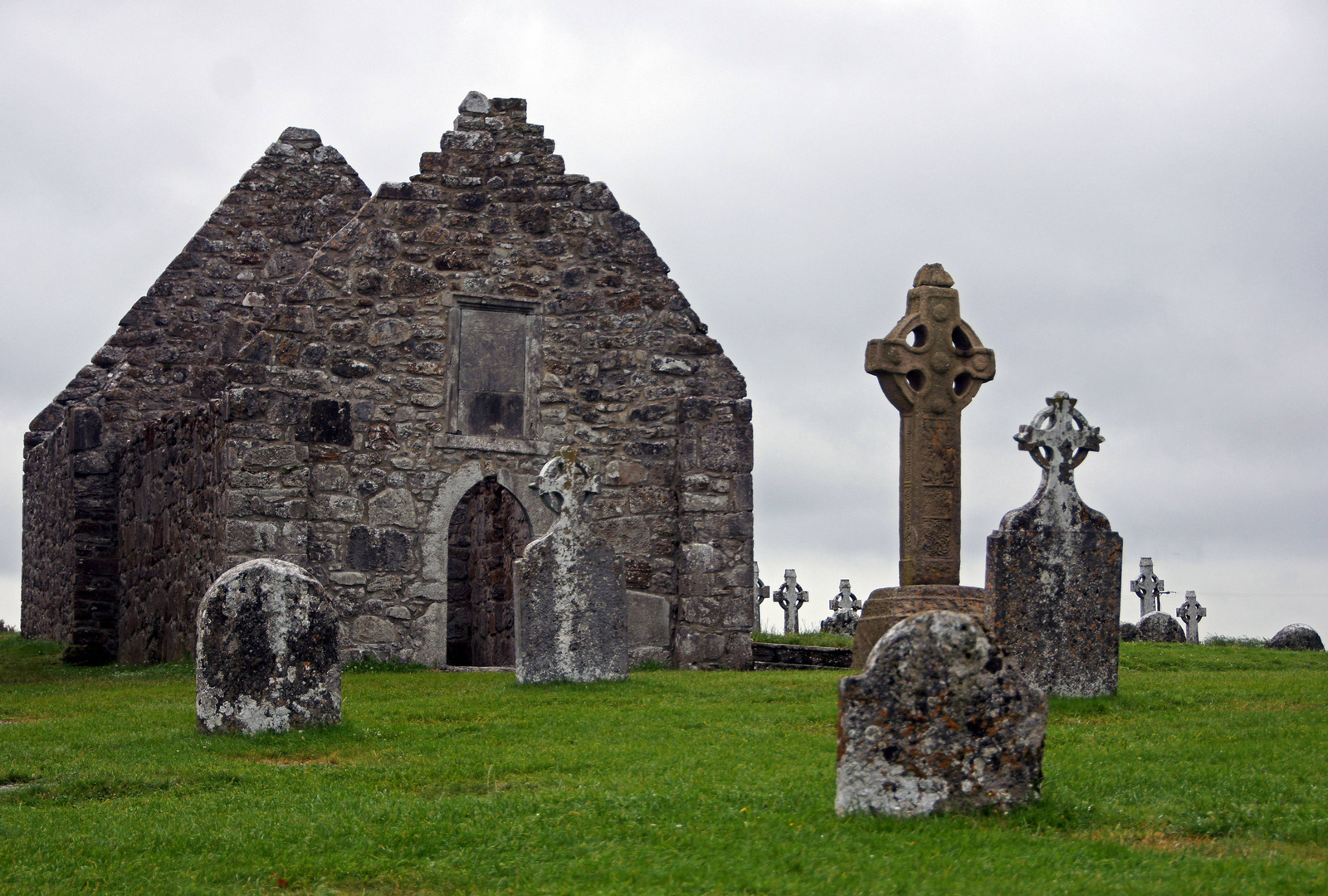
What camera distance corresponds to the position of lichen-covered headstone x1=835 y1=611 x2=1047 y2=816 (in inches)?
247

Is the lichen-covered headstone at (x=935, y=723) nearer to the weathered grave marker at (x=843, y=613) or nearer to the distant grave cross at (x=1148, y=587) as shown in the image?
the weathered grave marker at (x=843, y=613)

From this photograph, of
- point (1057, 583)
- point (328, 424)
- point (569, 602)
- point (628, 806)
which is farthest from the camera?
point (328, 424)

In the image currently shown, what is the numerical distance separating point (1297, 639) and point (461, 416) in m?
Result: 11.6

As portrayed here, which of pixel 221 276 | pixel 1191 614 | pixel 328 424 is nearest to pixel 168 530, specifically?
pixel 328 424

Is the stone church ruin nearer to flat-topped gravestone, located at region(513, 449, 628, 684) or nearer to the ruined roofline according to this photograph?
the ruined roofline

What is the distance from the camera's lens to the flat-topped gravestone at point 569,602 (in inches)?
492

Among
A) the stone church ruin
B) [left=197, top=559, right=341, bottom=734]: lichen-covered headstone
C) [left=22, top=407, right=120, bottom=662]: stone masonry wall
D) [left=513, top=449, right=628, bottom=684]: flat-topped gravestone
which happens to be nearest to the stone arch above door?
the stone church ruin

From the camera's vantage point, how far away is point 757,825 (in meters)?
6.38

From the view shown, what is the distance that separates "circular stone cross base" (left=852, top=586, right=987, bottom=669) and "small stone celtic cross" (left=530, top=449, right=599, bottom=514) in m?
3.07

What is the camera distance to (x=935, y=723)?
20.6ft

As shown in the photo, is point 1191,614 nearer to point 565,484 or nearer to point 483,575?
point 483,575

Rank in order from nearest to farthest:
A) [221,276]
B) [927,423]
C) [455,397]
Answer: [927,423]
[455,397]
[221,276]

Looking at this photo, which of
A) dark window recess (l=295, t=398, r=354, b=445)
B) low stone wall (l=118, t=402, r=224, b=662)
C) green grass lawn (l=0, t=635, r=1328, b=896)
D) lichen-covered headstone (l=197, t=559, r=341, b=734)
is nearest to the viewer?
green grass lawn (l=0, t=635, r=1328, b=896)

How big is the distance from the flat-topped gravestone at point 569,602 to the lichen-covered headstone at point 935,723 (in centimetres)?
632
